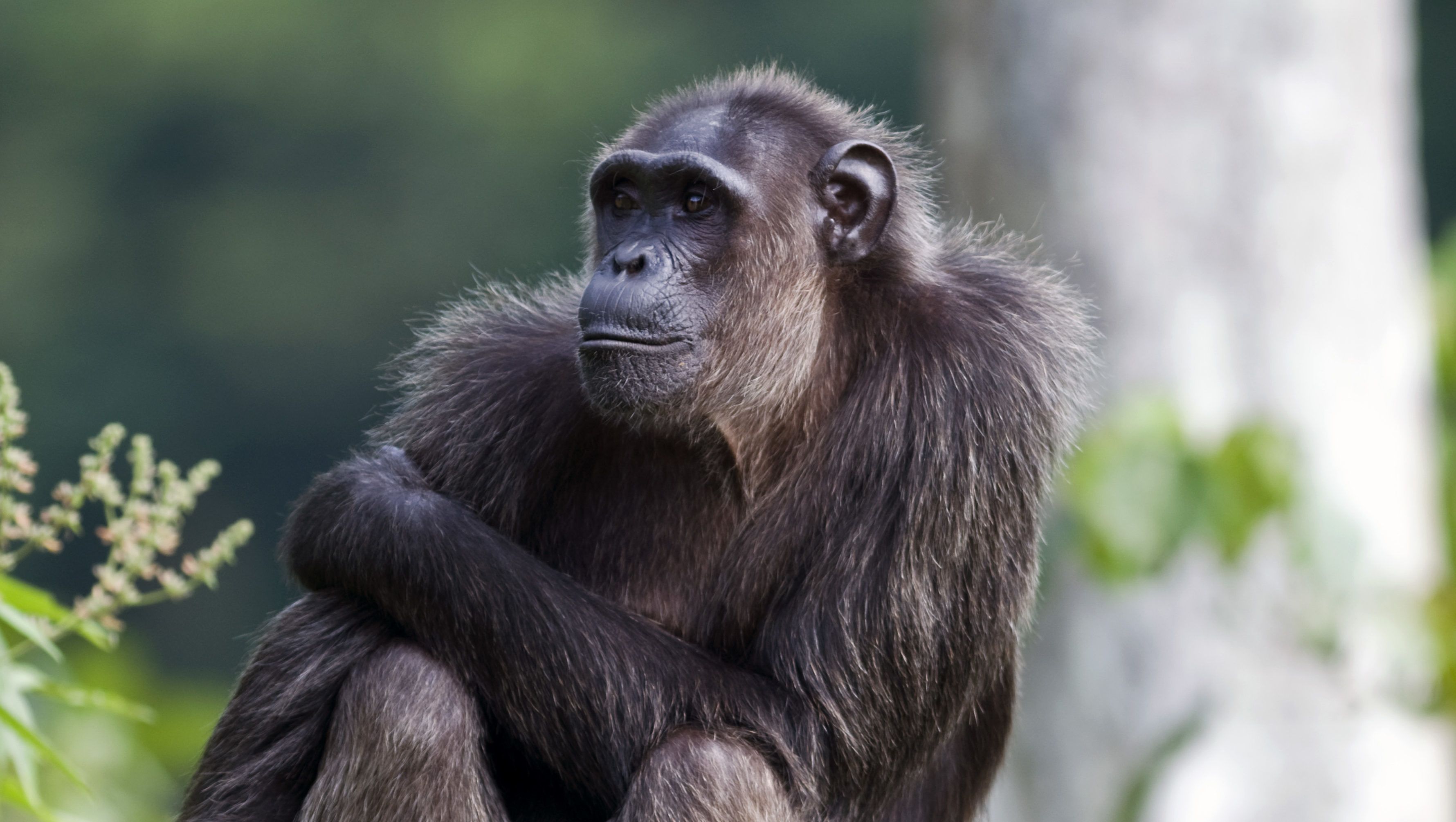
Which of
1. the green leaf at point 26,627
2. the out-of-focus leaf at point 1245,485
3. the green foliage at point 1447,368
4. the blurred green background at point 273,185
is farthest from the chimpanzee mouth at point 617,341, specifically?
the blurred green background at point 273,185

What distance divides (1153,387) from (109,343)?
16.1 metres

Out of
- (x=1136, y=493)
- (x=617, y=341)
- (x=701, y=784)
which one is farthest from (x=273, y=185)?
(x=701, y=784)

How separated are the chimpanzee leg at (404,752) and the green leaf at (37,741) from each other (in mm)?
845

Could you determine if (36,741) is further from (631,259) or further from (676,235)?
(676,235)

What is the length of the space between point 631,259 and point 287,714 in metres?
1.32

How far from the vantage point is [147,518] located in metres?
3.16

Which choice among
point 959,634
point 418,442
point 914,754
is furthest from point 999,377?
point 418,442

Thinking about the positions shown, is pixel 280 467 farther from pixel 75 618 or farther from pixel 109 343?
pixel 75 618

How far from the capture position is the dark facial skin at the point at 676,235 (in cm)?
392

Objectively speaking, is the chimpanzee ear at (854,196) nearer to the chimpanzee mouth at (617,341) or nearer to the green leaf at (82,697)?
the chimpanzee mouth at (617,341)

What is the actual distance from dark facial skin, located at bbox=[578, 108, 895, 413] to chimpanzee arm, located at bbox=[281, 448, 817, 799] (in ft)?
1.49

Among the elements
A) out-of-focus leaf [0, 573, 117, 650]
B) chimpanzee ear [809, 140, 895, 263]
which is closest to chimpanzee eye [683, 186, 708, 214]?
chimpanzee ear [809, 140, 895, 263]

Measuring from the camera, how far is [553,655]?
380cm

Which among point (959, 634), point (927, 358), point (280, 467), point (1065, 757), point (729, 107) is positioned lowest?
point (280, 467)
